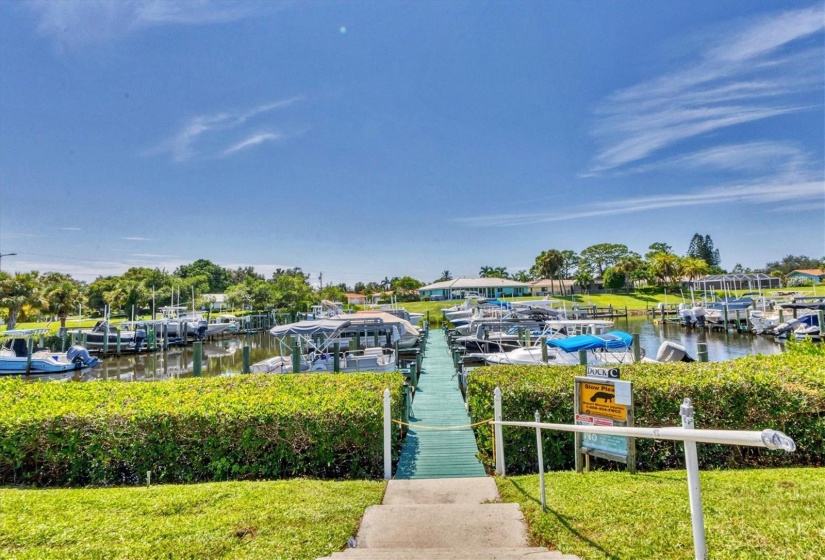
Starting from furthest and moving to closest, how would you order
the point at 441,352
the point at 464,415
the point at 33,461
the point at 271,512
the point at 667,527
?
the point at 441,352, the point at 464,415, the point at 33,461, the point at 271,512, the point at 667,527

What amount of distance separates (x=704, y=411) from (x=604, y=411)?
7.12 ft

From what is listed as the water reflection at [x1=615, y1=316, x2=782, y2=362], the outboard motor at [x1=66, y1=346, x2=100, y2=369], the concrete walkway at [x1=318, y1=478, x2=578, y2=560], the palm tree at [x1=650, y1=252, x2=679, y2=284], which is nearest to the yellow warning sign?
the concrete walkway at [x1=318, y1=478, x2=578, y2=560]

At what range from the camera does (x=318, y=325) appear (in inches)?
675

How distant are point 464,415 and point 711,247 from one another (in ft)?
518

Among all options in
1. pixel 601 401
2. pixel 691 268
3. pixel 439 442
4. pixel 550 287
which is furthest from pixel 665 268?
pixel 601 401

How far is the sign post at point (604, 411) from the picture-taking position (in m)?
5.97

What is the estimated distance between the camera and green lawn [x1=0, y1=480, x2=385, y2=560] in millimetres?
3938

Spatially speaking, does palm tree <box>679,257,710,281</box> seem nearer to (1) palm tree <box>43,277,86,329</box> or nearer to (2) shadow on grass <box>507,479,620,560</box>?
(2) shadow on grass <box>507,479,620,560</box>

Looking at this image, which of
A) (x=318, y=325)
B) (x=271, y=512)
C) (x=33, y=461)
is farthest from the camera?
(x=318, y=325)

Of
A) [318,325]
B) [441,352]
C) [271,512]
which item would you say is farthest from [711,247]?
[271,512]

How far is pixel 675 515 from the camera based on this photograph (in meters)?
4.25

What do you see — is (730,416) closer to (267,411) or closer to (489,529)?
(489,529)

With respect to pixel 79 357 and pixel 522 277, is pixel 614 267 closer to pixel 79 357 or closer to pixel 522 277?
pixel 522 277

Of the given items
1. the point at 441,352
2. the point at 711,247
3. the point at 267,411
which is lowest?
the point at 441,352
